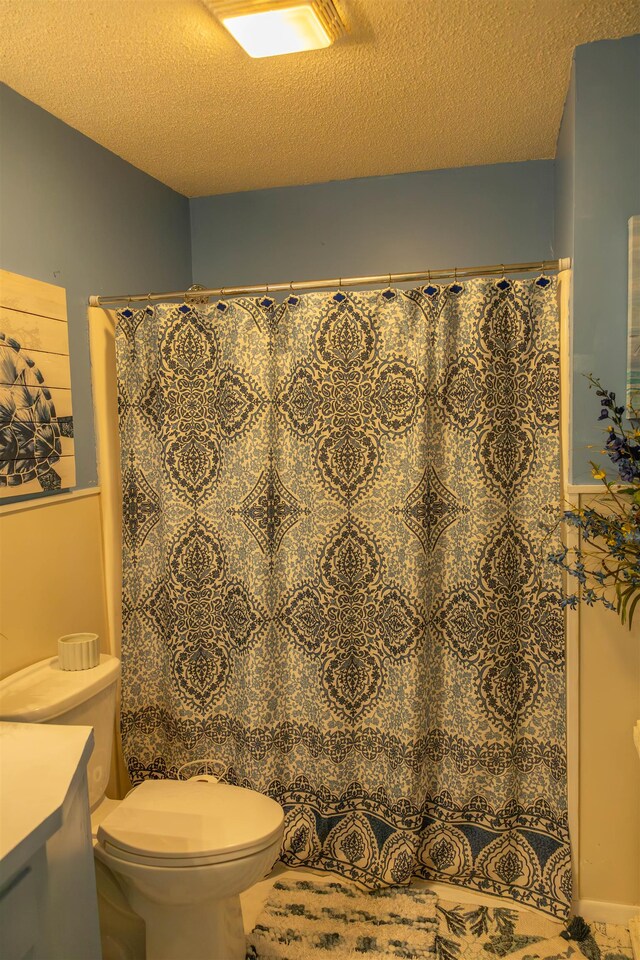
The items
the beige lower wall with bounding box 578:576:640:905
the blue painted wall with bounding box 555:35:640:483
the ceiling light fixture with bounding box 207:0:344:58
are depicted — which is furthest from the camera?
the beige lower wall with bounding box 578:576:640:905

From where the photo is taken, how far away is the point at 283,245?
2934 millimetres

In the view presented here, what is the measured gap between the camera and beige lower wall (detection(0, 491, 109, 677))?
6.36 ft

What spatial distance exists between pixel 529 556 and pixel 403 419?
1.74 ft

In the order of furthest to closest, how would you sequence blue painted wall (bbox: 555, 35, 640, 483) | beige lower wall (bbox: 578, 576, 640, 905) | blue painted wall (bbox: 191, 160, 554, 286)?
blue painted wall (bbox: 191, 160, 554, 286) → beige lower wall (bbox: 578, 576, 640, 905) → blue painted wall (bbox: 555, 35, 640, 483)

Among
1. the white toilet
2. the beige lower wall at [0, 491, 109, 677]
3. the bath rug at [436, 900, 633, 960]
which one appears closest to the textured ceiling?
the beige lower wall at [0, 491, 109, 677]

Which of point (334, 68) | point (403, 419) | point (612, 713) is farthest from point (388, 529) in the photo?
point (334, 68)

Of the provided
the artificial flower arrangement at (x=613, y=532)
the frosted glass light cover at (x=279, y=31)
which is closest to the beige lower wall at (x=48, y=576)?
the frosted glass light cover at (x=279, y=31)

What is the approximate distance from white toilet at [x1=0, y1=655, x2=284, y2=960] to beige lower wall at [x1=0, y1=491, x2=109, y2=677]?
95 millimetres

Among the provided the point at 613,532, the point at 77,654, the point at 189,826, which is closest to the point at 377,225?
the point at 613,532

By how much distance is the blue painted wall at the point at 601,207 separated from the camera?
1853 millimetres

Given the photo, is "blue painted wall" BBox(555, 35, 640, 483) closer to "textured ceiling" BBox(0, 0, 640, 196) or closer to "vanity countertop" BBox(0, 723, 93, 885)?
"textured ceiling" BBox(0, 0, 640, 196)

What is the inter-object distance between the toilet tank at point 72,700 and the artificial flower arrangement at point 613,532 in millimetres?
1247

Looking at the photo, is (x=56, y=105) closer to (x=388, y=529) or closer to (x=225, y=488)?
(x=225, y=488)

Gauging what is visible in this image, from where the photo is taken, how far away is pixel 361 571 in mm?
2201
